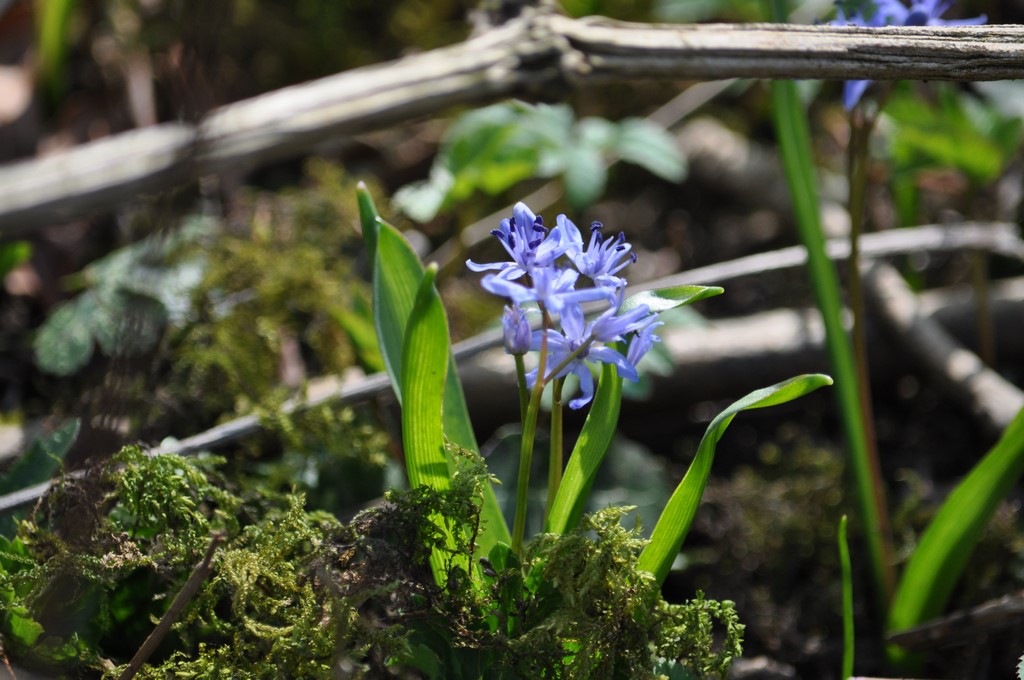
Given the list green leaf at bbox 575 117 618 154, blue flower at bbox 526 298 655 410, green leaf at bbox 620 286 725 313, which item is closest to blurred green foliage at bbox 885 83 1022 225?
green leaf at bbox 575 117 618 154

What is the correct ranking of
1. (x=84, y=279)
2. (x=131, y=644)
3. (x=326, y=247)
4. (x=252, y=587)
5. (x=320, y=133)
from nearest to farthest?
(x=320, y=133) < (x=252, y=587) < (x=131, y=644) < (x=84, y=279) < (x=326, y=247)

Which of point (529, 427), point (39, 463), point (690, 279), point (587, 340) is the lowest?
point (39, 463)

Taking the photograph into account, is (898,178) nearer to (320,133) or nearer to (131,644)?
(320,133)

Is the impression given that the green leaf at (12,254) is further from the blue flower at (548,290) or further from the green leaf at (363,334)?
the blue flower at (548,290)

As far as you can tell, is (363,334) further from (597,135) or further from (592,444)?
(597,135)

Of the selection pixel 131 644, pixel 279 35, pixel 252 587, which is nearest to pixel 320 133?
pixel 252 587

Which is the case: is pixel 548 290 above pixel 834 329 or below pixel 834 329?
below

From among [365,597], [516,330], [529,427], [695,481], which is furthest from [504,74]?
[365,597]
